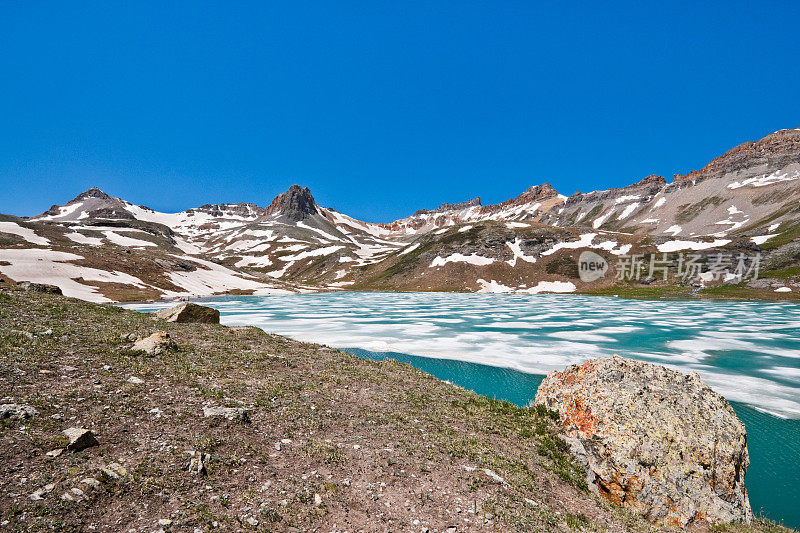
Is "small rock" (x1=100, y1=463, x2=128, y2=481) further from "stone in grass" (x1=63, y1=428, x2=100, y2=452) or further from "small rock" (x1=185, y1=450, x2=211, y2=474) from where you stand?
"small rock" (x1=185, y1=450, x2=211, y2=474)

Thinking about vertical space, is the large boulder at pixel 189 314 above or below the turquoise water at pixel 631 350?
above

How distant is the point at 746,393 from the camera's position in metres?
24.0

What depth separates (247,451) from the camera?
10156 mm

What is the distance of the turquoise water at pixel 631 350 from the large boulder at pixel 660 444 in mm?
3260

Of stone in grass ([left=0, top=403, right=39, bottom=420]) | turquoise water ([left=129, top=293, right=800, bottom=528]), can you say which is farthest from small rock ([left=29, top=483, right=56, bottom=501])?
turquoise water ([left=129, top=293, right=800, bottom=528])

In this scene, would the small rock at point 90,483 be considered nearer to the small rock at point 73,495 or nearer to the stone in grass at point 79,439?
the small rock at point 73,495

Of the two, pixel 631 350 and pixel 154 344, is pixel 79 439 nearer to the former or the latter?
pixel 154 344

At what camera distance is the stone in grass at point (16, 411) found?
9000 millimetres

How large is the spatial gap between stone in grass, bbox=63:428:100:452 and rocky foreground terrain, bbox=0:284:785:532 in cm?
3

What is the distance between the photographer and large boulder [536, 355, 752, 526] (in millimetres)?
11430

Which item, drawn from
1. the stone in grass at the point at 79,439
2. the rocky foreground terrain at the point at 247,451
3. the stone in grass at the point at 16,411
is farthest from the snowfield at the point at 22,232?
the stone in grass at the point at 79,439

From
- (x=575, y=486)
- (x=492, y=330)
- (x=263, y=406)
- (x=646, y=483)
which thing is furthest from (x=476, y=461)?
(x=492, y=330)

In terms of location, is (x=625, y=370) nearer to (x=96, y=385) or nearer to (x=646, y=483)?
(x=646, y=483)

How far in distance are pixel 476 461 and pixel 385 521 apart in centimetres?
438
